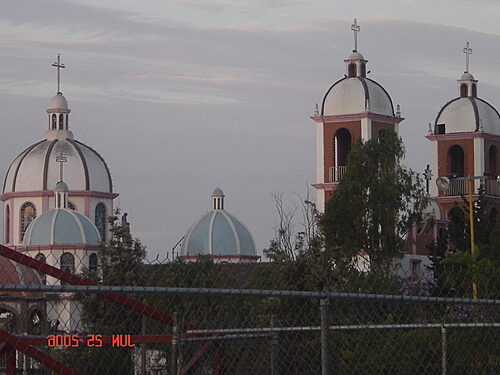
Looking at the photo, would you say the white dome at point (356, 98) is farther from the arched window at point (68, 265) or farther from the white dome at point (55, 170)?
the white dome at point (55, 170)

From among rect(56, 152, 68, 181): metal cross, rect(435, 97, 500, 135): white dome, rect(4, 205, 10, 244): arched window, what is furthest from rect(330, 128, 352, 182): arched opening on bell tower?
rect(4, 205, 10, 244): arched window

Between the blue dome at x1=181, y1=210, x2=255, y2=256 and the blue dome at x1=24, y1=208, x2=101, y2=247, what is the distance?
598 centimetres

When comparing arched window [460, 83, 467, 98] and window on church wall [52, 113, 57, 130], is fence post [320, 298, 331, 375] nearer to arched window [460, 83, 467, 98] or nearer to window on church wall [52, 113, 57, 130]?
arched window [460, 83, 467, 98]

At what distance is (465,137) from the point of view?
67.9 meters

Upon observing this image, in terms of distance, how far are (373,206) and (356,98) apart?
14.3 metres

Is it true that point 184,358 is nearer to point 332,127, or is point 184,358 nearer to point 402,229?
point 402,229

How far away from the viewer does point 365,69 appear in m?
63.1

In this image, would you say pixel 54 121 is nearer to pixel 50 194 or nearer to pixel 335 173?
pixel 50 194

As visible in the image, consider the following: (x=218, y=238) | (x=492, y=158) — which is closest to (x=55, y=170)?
(x=218, y=238)

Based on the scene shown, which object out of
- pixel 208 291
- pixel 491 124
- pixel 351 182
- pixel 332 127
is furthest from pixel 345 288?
pixel 491 124

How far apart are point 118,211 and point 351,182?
1617 cm

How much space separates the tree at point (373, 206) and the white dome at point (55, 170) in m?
35.2

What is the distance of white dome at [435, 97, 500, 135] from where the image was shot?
6812 centimetres

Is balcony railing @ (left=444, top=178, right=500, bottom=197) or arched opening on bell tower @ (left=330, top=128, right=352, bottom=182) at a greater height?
arched opening on bell tower @ (left=330, top=128, right=352, bottom=182)
